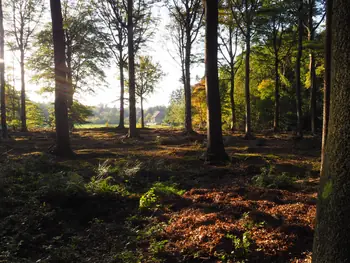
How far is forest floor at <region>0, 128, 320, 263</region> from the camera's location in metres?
3.55

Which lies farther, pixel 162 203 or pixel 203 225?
pixel 162 203

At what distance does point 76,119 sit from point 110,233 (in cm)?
1936

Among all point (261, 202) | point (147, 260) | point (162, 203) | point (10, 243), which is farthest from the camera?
point (162, 203)

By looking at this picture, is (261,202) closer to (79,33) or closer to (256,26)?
(256,26)

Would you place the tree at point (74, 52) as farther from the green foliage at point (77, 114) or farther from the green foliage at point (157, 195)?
the green foliage at point (157, 195)

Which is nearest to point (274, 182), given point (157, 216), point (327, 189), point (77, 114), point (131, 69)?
point (157, 216)

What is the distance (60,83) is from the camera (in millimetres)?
9602

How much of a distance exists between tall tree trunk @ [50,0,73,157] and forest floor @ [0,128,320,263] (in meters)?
2.06

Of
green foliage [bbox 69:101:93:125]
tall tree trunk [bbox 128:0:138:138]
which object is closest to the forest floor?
tall tree trunk [bbox 128:0:138:138]

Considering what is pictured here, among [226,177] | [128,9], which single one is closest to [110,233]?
[226,177]

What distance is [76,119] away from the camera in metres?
22.1

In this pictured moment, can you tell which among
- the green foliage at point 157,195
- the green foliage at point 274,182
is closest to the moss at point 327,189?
the green foliage at point 157,195

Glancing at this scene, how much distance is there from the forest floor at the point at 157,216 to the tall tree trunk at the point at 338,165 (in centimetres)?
119

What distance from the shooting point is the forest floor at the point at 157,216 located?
355 centimetres
